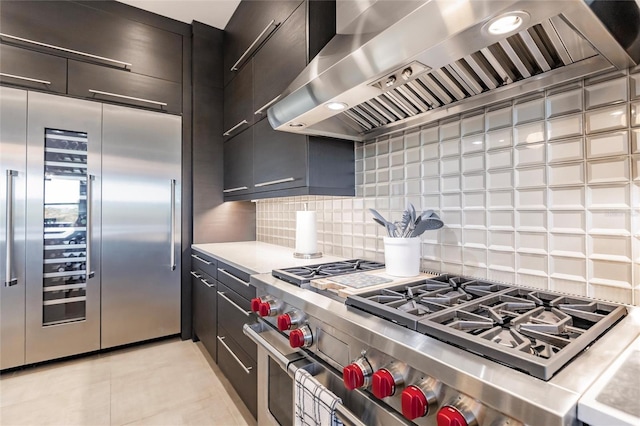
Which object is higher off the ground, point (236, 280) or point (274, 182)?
point (274, 182)

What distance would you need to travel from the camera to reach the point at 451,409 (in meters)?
0.58

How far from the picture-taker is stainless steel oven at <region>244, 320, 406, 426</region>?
Answer: 80 centimetres

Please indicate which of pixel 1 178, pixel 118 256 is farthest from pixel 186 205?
pixel 1 178

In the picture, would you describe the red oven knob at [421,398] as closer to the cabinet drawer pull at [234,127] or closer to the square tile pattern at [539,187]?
the square tile pattern at [539,187]

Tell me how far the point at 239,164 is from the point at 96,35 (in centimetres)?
148

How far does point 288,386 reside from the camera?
3.66ft

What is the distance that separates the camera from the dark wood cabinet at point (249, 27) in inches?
70.4

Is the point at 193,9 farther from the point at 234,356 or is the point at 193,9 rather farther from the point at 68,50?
the point at 234,356

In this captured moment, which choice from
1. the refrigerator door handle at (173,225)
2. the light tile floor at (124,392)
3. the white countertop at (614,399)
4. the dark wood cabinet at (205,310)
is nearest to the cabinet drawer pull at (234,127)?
the refrigerator door handle at (173,225)

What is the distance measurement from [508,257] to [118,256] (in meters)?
2.62

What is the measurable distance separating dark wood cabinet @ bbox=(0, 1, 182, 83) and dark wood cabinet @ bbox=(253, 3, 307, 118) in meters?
1.12

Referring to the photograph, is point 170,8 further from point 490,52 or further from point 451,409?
point 451,409

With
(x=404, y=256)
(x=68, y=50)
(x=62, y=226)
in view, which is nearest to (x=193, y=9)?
(x=68, y=50)

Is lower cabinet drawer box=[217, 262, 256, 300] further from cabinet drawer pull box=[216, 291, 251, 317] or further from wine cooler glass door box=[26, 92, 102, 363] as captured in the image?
wine cooler glass door box=[26, 92, 102, 363]
